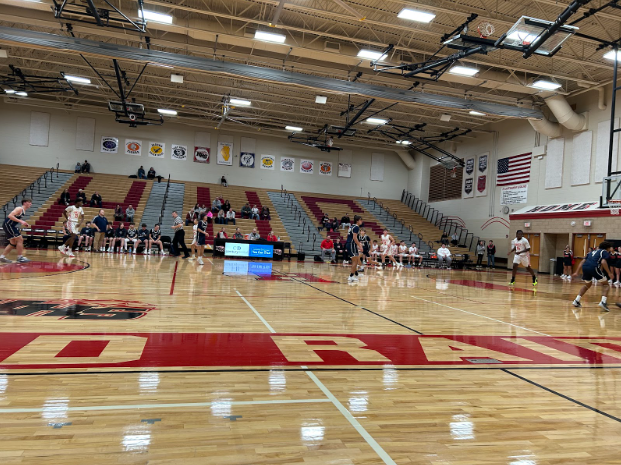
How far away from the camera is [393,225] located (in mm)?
29031

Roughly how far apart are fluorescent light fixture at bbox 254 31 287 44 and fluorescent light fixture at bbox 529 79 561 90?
10.1 m

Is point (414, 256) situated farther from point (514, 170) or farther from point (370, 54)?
point (370, 54)

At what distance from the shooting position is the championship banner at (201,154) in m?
30.2

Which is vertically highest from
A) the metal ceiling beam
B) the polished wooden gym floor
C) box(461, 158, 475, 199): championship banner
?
the metal ceiling beam

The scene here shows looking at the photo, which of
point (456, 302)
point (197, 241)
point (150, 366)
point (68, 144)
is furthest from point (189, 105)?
point (150, 366)

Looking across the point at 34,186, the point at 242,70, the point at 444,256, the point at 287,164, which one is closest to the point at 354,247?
the point at 242,70

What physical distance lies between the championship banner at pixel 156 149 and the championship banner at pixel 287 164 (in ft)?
26.7

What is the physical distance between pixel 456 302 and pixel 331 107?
59.7 ft

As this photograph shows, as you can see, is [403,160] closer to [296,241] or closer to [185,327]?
[296,241]

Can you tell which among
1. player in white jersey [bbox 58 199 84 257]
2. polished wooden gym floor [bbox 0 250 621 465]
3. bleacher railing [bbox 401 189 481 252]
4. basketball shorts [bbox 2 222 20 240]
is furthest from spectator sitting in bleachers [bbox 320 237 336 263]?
polished wooden gym floor [bbox 0 250 621 465]

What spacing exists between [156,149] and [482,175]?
20983mm

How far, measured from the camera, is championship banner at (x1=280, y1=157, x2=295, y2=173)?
3181 centimetres

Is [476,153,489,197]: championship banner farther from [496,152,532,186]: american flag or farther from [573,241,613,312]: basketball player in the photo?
[573,241,613,312]: basketball player

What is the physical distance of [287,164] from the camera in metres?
31.9
